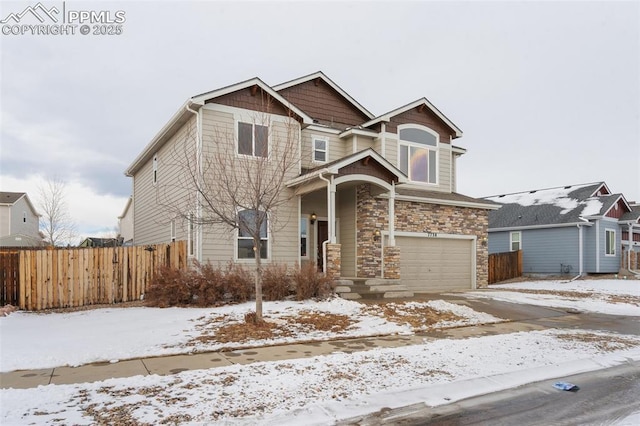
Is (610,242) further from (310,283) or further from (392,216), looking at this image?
(310,283)

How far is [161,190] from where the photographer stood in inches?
679

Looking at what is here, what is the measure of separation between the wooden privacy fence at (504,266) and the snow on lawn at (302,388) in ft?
58.2

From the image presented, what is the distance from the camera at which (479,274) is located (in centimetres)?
1895

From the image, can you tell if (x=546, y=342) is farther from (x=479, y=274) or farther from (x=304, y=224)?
(x=479, y=274)

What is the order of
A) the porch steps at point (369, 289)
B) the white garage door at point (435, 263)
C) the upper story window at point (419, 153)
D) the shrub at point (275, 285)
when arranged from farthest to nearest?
1. the upper story window at point (419, 153)
2. the white garage door at point (435, 263)
3. the porch steps at point (369, 289)
4. the shrub at point (275, 285)

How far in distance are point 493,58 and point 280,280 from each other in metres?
12.2

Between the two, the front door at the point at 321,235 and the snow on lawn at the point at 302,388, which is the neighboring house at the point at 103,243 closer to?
the front door at the point at 321,235

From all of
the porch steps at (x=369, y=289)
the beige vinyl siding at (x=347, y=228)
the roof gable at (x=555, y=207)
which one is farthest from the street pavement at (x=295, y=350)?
the roof gable at (x=555, y=207)

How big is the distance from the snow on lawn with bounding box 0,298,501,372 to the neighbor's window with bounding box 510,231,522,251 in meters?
18.8

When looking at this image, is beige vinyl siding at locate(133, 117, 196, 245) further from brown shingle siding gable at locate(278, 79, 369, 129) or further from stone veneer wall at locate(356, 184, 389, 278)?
stone veneer wall at locate(356, 184, 389, 278)

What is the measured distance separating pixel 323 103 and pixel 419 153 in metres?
4.45

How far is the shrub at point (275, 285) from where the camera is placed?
38.6 feet

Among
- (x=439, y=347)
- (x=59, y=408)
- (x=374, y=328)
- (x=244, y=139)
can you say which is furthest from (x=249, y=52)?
(x=59, y=408)

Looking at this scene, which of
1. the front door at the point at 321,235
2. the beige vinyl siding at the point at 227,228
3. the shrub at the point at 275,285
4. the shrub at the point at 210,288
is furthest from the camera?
the front door at the point at 321,235
